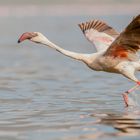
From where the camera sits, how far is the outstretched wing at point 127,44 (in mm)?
15570

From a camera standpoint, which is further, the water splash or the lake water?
the water splash

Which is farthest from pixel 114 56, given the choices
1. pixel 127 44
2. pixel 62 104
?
pixel 62 104

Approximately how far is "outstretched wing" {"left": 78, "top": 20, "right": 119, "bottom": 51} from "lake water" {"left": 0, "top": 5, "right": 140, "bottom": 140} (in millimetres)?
A: 1192

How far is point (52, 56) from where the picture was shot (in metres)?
Answer: 30.5

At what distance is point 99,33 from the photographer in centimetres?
1852

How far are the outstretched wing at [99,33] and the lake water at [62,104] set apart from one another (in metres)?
1.19

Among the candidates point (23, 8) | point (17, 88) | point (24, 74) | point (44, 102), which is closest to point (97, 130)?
point (44, 102)

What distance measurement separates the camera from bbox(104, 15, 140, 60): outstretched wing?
51.1 ft

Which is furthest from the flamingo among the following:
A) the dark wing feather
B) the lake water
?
the dark wing feather

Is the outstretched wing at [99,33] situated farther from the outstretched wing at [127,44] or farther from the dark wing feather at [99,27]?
the outstretched wing at [127,44]

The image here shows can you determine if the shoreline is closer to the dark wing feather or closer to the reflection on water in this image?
the dark wing feather

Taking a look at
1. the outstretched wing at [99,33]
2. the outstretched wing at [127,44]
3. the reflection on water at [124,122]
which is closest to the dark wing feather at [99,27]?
the outstretched wing at [99,33]

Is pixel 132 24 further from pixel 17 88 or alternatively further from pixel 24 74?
pixel 24 74

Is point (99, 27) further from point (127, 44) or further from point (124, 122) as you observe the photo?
point (124, 122)
